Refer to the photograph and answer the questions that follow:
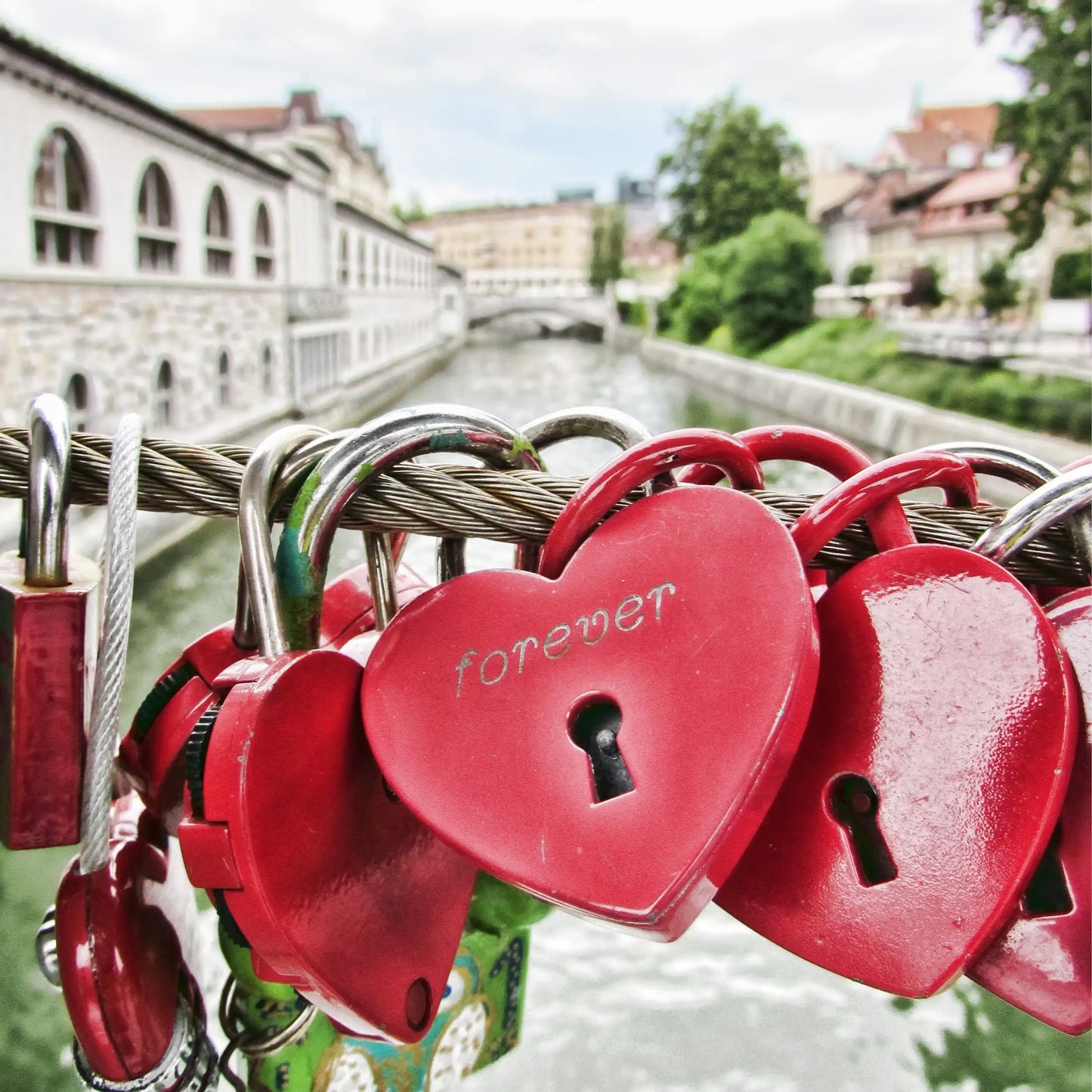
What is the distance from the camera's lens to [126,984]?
0.39 metres

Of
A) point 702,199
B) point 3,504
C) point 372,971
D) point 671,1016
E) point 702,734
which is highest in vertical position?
point 702,199

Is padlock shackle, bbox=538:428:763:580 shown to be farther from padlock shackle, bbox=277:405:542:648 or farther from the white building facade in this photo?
the white building facade

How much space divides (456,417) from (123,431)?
0.43 ft

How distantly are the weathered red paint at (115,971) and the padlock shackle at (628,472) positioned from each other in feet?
0.72

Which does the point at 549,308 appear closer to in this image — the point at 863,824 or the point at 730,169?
the point at 730,169

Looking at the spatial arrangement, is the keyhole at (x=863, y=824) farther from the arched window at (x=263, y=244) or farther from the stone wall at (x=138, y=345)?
the arched window at (x=263, y=244)

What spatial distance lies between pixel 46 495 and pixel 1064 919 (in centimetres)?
40

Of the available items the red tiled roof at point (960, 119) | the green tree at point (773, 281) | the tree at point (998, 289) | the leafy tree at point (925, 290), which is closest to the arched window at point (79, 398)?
the green tree at point (773, 281)

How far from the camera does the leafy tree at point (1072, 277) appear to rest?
14.9 metres

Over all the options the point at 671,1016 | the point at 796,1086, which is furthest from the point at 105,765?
the point at 671,1016

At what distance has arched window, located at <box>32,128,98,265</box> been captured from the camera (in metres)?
5.19

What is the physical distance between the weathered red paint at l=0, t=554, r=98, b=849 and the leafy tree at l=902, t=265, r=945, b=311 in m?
17.5

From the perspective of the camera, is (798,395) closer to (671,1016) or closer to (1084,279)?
(1084,279)

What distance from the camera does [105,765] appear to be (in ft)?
1.27
